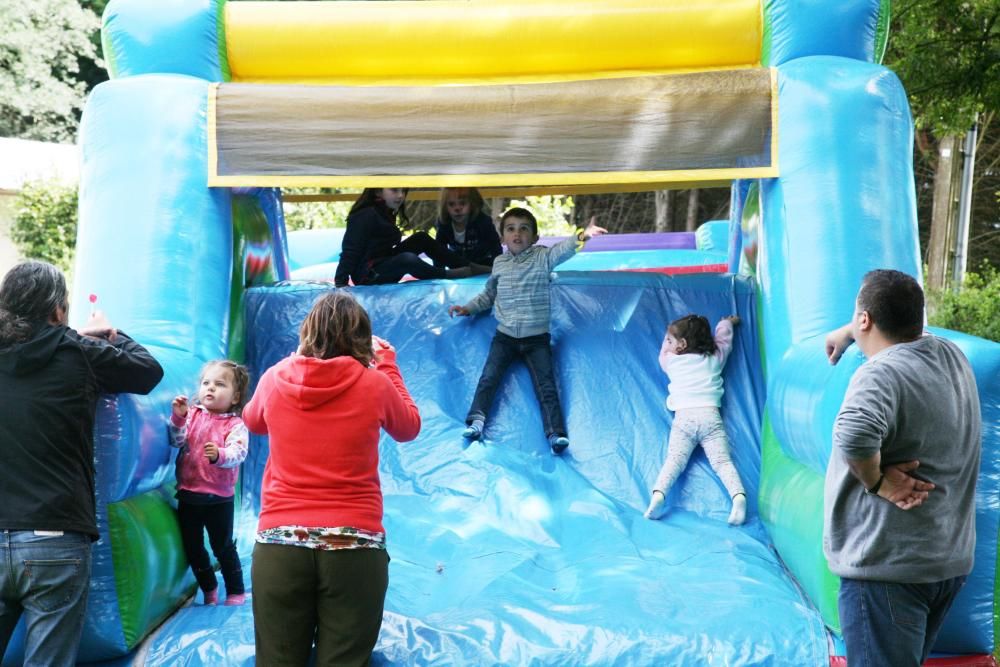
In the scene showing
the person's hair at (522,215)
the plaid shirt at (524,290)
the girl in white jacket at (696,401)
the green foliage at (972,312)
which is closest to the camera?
the girl in white jacket at (696,401)

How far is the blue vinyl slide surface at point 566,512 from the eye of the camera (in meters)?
3.27

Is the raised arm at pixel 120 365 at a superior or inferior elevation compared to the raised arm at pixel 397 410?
superior

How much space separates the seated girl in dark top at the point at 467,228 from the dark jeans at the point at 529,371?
0.91 meters

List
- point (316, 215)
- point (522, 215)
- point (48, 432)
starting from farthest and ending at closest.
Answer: point (316, 215) → point (522, 215) → point (48, 432)

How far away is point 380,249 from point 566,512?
195 centimetres

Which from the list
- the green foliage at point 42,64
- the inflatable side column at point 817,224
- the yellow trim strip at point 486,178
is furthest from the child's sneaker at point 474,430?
the green foliage at point 42,64

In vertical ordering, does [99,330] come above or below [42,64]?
below

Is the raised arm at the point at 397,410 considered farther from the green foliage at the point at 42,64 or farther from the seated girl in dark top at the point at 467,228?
the green foliage at the point at 42,64

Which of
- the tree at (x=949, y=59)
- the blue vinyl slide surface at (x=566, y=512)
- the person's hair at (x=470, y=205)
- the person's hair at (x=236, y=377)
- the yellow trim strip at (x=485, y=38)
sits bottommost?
the blue vinyl slide surface at (x=566, y=512)

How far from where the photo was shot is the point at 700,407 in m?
4.59

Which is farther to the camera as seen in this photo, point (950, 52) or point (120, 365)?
point (950, 52)

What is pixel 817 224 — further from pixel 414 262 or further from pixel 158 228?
pixel 158 228

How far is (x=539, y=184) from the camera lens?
4492 millimetres

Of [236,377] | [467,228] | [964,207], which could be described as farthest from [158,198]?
[964,207]
